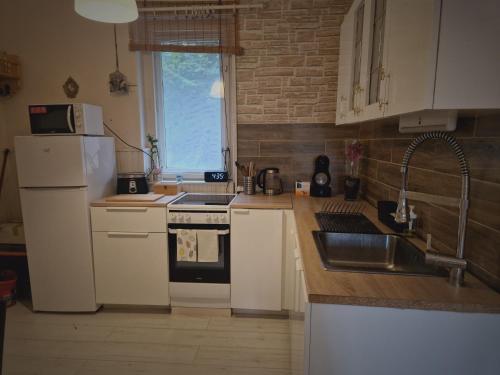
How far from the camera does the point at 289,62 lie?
2529mm

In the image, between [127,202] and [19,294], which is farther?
[19,294]

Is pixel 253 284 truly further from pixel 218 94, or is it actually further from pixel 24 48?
pixel 24 48

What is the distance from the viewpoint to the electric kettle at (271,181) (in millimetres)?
2514

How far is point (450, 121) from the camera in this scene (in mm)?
1104

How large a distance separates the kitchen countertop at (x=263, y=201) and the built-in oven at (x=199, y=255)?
0.12 m

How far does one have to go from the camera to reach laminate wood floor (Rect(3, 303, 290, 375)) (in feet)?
5.91

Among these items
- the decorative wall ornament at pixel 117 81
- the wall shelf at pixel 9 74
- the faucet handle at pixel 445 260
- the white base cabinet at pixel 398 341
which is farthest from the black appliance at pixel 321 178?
the wall shelf at pixel 9 74

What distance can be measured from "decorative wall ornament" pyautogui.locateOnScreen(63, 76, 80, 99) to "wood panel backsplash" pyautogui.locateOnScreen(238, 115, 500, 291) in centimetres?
149

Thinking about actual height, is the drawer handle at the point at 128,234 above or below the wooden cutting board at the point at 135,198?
below

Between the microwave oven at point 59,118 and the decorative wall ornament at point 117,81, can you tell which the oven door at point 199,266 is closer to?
the microwave oven at point 59,118

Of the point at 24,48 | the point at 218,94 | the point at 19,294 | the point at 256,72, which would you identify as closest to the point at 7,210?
the point at 19,294

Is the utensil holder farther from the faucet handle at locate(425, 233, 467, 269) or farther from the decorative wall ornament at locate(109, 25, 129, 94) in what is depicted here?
the faucet handle at locate(425, 233, 467, 269)

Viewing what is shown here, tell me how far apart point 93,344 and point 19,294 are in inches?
43.3

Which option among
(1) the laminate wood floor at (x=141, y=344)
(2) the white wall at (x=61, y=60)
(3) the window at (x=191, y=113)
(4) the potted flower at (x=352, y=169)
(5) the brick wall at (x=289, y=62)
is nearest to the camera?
(1) the laminate wood floor at (x=141, y=344)
